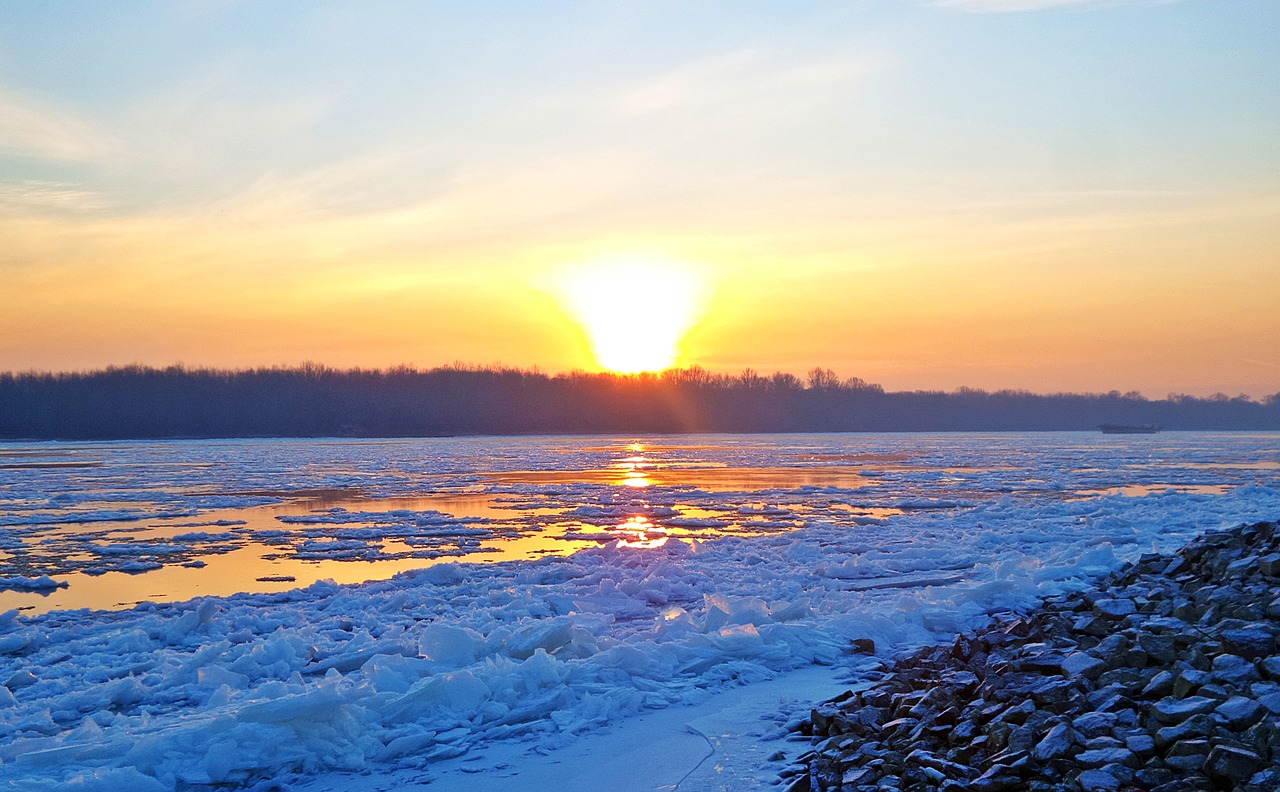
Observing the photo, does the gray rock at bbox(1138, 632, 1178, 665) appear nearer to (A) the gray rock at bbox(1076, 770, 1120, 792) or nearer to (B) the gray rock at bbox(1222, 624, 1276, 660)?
(B) the gray rock at bbox(1222, 624, 1276, 660)

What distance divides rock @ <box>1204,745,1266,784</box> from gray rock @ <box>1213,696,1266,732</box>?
312mm

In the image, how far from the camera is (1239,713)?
12.3 ft

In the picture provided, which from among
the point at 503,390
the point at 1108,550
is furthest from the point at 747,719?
the point at 503,390

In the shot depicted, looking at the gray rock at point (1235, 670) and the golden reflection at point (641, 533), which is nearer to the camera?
the gray rock at point (1235, 670)

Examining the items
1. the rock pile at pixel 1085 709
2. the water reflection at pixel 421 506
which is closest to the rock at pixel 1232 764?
the rock pile at pixel 1085 709

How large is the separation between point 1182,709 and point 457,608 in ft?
19.9

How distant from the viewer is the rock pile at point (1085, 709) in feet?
11.8

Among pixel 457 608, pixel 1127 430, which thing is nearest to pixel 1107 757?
pixel 457 608

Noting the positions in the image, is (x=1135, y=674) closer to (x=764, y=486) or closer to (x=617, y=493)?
(x=617, y=493)

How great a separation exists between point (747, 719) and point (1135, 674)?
2.15 metres

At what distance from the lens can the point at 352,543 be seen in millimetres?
12977

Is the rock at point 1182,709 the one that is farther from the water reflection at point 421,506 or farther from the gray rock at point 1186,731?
the water reflection at point 421,506

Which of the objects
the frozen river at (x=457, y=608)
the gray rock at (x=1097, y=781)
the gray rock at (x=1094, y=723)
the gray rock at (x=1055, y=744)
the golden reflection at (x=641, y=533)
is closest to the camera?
the gray rock at (x=1097, y=781)

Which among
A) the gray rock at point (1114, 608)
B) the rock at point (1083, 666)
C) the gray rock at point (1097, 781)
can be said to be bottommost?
the gray rock at point (1097, 781)
